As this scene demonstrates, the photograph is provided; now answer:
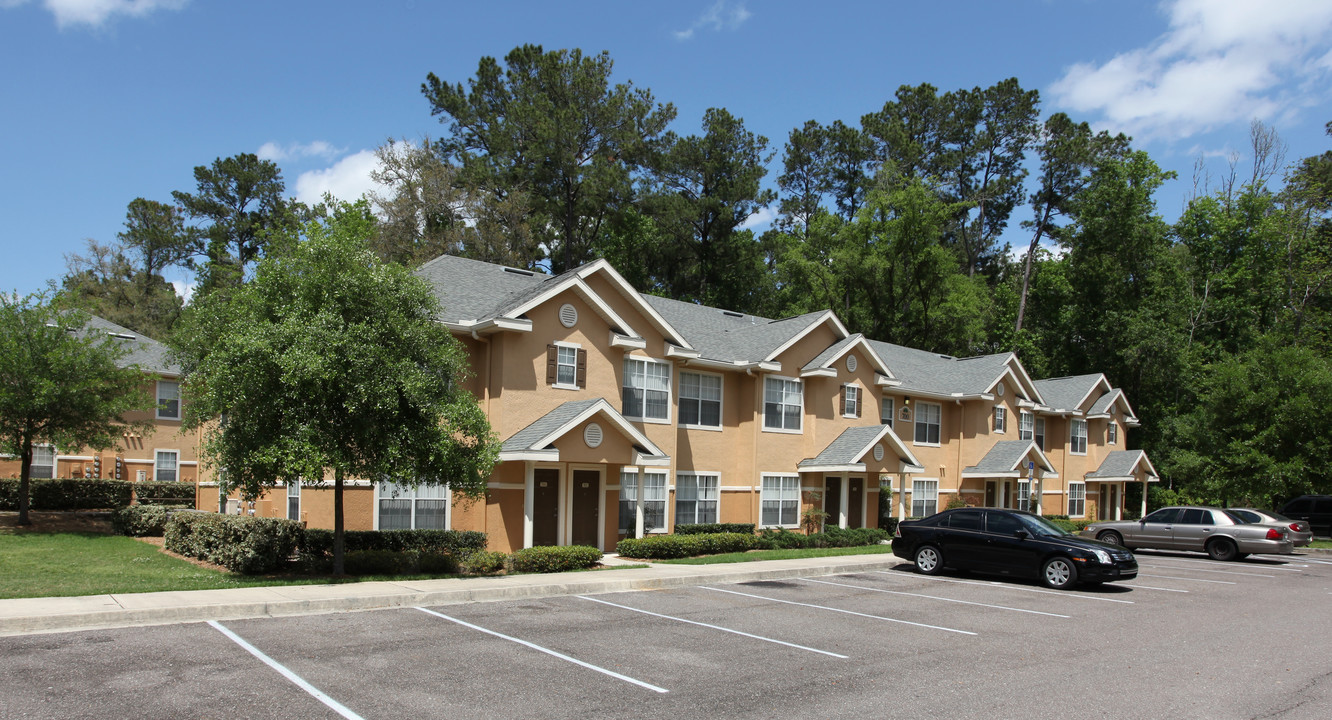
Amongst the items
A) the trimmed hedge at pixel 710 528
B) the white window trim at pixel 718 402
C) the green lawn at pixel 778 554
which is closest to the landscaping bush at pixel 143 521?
the green lawn at pixel 778 554

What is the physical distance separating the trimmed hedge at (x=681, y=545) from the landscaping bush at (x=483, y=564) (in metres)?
4.39

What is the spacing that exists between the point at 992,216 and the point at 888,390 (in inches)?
1519

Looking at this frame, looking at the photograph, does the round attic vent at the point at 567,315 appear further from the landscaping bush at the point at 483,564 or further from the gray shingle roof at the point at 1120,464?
the gray shingle roof at the point at 1120,464

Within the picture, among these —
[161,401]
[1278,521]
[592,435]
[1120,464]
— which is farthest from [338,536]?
[1120,464]

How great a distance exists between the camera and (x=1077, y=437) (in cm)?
4278

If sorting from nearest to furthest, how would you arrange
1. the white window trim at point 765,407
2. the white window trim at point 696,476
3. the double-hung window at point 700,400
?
the white window trim at point 696,476 → the double-hung window at point 700,400 → the white window trim at point 765,407

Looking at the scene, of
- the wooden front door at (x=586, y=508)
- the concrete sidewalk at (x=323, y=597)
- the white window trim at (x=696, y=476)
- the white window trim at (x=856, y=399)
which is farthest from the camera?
the white window trim at (x=856, y=399)

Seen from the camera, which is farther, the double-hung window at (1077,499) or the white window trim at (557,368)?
the double-hung window at (1077,499)

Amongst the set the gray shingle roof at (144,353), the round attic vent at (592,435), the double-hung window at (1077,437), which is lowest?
the double-hung window at (1077,437)

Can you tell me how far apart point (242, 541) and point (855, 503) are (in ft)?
67.2

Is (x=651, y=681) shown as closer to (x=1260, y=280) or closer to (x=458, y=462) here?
(x=458, y=462)

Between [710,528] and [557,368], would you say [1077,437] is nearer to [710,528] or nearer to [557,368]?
[710,528]

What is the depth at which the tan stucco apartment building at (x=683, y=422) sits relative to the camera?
2130 centimetres

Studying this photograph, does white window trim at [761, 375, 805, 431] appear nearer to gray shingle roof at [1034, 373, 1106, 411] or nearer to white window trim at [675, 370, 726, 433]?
white window trim at [675, 370, 726, 433]
